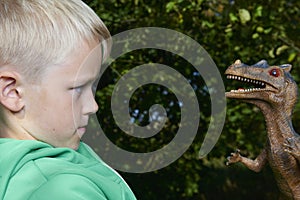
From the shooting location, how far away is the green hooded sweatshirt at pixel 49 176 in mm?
917

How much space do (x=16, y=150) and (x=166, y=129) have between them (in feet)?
12.2

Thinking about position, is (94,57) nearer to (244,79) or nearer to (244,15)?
(244,79)

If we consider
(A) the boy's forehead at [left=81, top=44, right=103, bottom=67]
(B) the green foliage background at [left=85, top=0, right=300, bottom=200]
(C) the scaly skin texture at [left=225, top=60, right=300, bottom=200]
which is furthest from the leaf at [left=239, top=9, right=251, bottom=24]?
(A) the boy's forehead at [left=81, top=44, right=103, bottom=67]

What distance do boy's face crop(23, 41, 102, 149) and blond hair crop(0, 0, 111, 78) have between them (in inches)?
0.7

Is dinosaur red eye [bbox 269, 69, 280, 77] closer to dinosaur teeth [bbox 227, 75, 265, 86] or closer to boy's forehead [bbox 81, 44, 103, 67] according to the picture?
dinosaur teeth [bbox 227, 75, 265, 86]

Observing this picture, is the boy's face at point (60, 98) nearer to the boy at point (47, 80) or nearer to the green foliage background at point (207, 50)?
the boy at point (47, 80)

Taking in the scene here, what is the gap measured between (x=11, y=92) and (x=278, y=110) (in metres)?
0.99

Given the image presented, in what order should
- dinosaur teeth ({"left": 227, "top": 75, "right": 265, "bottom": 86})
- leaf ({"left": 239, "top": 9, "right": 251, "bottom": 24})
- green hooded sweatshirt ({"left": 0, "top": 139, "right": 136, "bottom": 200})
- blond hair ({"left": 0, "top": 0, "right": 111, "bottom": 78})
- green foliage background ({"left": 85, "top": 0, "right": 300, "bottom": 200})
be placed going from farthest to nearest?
green foliage background ({"left": 85, "top": 0, "right": 300, "bottom": 200}) → leaf ({"left": 239, "top": 9, "right": 251, "bottom": 24}) → dinosaur teeth ({"left": 227, "top": 75, "right": 265, "bottom": 86}) → blond hair ({"left": 0, "top": 0, "right": 111, "bottom": 78}) → green hooded sweatshirt ({"left": 0, "top": 139, "right": 136, "bottom": 200})

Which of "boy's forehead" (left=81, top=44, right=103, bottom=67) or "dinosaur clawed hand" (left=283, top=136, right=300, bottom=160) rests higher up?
"boy's forehead" (left=81, top=44, right=103, bottom=67)

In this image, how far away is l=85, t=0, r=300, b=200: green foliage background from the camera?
153 inches

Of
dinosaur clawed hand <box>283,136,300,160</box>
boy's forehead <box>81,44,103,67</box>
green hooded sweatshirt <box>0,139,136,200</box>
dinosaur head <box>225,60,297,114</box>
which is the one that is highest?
boy's forehead <box>81,44,103,67</box>

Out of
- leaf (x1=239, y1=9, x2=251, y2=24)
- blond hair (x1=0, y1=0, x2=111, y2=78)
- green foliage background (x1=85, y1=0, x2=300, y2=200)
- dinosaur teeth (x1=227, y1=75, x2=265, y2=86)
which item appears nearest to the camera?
blond hair (x1=0, y1=0, x2=111, y2=78)

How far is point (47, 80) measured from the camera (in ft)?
3.36

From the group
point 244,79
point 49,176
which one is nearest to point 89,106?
point 49,176
